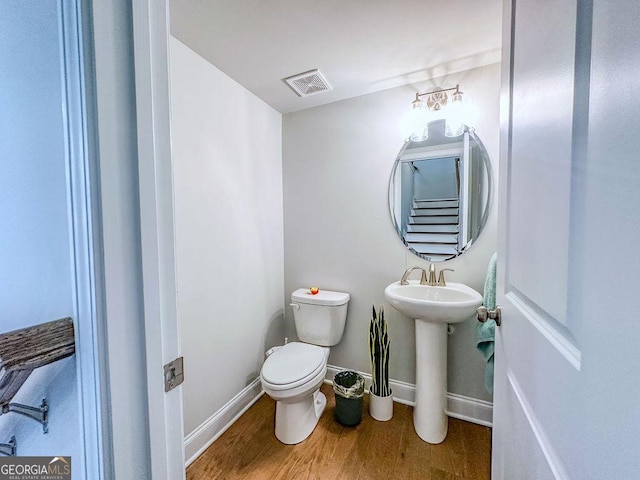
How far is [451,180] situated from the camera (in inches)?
66.1

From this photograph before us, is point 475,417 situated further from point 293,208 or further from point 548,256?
point 293,208

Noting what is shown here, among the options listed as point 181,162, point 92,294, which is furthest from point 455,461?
point 181,162

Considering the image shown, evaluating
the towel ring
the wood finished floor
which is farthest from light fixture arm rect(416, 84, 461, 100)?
the wood finished floor

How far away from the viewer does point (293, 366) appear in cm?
148

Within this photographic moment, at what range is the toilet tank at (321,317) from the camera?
1823 millimetres

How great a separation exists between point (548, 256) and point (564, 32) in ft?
1.29

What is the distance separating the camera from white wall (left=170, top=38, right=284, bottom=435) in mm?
1350

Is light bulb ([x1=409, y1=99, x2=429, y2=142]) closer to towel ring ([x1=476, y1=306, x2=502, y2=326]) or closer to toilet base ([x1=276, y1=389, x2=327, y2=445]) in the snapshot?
towel ring ([x1=476, y1=306, x2=502, y2=326])

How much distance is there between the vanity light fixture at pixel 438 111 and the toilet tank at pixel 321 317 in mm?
1257

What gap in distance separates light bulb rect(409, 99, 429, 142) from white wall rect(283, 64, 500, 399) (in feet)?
0.26

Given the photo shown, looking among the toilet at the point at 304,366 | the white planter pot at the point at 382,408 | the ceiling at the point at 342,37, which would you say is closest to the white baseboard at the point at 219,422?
the toilet at the point at 304,366

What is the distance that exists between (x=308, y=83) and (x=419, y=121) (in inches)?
30.6

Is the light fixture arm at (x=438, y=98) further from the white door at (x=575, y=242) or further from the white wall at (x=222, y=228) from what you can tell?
the white wall at (x=222, y=228)

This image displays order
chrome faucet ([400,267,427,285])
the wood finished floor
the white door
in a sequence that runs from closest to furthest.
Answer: the white door
the wood finished floor
chrome faucet ([400,267,427,285])
